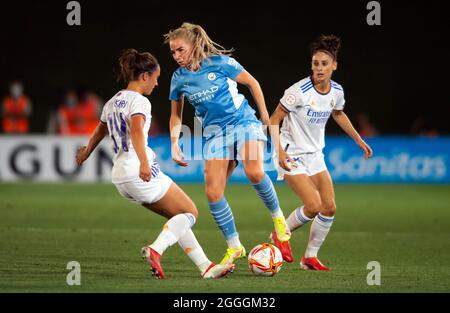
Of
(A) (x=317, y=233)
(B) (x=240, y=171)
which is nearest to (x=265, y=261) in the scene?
(A) (x=317, y=233)

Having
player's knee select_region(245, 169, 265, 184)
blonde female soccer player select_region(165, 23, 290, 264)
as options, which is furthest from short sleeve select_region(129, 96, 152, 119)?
player's knee select_region(245, 169, 265, 184)

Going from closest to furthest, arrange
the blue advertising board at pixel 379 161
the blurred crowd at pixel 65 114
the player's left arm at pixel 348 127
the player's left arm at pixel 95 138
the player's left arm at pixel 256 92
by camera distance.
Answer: the player's left arm at pixel 95 138, the player's left arm at pixel 256 92, the player's left arm at pixel 348 127, the blue advertising board at pixel 379 161, the blurred crowd at pixel 65 114

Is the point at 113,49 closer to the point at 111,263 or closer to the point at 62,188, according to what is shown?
the point at 62,188

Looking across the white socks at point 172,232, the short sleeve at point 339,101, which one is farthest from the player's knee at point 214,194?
the short sleeve at point 339,101

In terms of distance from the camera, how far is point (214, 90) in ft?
25.2

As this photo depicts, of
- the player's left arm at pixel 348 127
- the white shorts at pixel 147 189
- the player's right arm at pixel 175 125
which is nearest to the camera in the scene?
the white shorts at pixel 147 189

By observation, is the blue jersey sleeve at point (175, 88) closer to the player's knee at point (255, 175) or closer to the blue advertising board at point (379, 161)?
the player's knee at point (255, 175)

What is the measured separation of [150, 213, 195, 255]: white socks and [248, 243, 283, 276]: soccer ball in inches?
26.2

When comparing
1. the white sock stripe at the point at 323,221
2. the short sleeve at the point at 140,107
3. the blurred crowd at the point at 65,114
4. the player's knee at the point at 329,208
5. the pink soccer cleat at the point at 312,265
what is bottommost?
the pink soccer cleat at the point at 312,265

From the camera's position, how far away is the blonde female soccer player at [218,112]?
7.61m

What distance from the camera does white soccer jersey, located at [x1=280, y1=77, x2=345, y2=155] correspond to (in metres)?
8.30

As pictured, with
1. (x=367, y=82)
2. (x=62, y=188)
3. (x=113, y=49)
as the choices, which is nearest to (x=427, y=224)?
(x=62, y=188)
